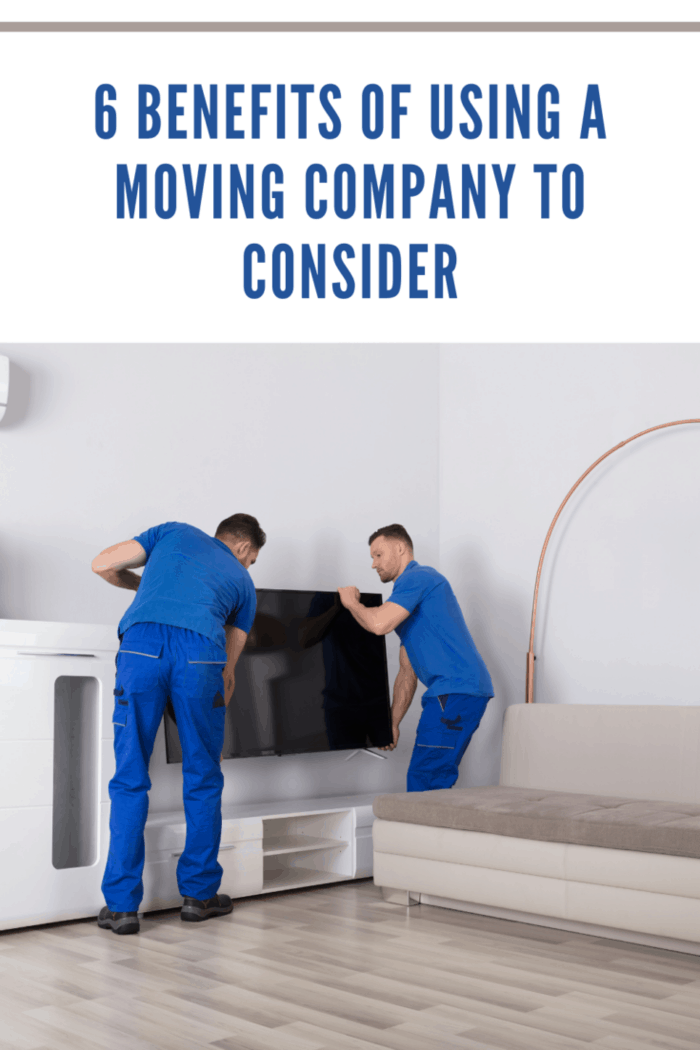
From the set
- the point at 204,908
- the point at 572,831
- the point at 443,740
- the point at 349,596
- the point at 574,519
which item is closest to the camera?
the point at 572,831

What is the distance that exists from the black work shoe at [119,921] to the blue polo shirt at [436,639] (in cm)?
141

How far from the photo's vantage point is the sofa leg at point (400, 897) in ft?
12.2

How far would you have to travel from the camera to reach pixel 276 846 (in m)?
4.14

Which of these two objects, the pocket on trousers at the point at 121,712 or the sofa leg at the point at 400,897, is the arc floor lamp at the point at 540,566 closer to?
the sofa leg at the point at 400,897

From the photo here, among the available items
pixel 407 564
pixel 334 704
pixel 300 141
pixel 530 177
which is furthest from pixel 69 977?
pixel 530 177

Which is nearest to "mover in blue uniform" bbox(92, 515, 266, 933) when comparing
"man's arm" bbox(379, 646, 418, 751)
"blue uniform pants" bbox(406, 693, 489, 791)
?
"blue uniform pants" bbox(406, 693, 489, 791)

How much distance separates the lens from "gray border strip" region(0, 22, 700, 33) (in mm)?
3826

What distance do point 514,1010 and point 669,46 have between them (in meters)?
3.57

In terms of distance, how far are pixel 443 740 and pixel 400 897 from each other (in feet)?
2.01

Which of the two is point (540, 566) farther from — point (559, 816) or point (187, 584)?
point (187, 584)

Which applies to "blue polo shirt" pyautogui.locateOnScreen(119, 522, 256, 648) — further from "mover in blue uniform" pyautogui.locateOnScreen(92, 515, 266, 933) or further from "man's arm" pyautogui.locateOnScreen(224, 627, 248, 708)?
"man's arm" pyautogui.locateOnScreen(224, 627, 248, 708)

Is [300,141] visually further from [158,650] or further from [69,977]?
[69,977]

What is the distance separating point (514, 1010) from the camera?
8.20 ft

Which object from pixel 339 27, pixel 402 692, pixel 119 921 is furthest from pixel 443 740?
pixel 339 27
